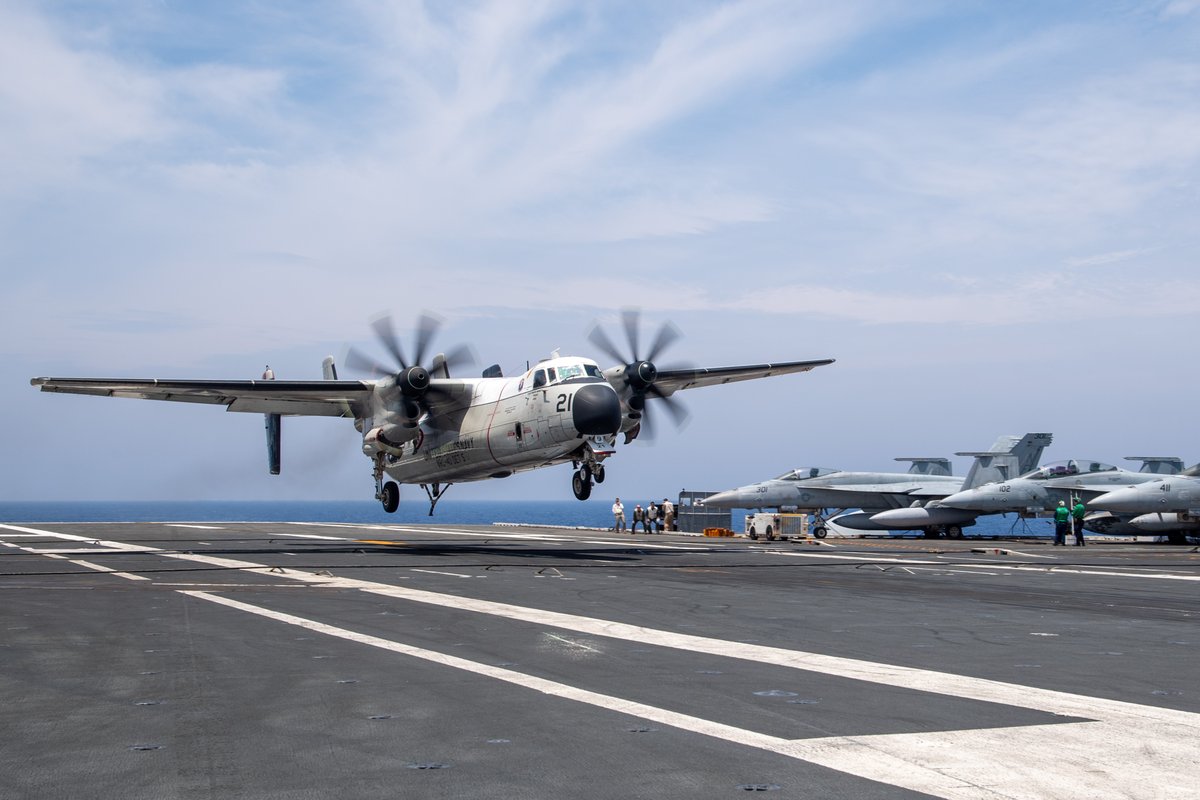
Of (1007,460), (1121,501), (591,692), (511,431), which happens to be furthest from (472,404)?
(1007,460)

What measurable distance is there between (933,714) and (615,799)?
324 centimetres

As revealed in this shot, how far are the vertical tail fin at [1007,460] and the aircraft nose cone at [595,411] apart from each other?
4260 centimetres

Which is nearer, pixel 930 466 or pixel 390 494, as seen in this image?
pixel 390 494

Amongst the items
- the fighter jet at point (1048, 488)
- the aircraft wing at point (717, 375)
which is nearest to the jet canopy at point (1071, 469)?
the fighter jet at point (1048, 488)

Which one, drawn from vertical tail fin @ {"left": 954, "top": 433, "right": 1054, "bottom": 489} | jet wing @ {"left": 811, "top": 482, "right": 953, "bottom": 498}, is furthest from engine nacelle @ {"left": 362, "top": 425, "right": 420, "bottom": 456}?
vertical tail fin @ {"left": 954, "top": 433, "right": 1054, "bottom": 489}

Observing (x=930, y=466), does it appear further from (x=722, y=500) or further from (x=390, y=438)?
(x=390, y=438)

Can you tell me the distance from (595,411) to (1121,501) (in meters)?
33.5

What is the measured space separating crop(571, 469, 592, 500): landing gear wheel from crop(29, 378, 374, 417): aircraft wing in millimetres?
8276

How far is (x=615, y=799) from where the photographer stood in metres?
5.39

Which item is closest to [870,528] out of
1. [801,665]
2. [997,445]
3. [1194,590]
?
[997,445]

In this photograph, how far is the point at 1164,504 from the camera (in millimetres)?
48312

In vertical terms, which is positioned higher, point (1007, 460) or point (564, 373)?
point (564, 373)

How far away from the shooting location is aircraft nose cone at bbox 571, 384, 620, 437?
93.9 ft

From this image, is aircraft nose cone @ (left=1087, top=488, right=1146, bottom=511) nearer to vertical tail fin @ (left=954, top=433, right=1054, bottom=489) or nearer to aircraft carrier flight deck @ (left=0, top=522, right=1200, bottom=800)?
vertical tail fin @ (left=954, top=433, right=1054, bottom=489)
